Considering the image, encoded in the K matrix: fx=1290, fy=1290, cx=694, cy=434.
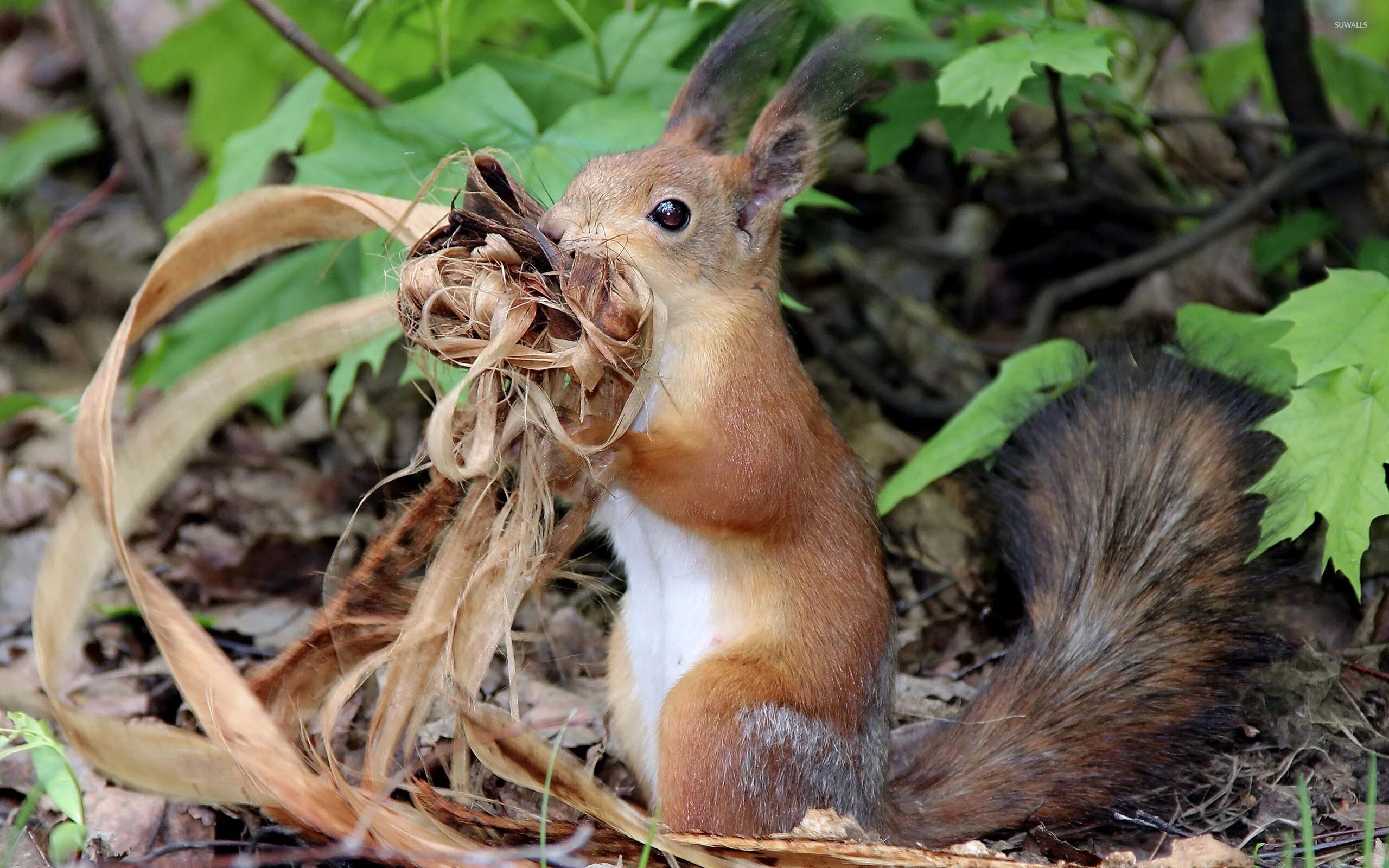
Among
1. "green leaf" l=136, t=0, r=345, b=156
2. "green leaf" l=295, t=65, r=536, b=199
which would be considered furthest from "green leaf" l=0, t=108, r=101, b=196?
"green leaf" l=295, t=65, r=536, b=199

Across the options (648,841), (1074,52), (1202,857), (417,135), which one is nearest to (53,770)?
(648,841)

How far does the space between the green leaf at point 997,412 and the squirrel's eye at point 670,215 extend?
0.89 m

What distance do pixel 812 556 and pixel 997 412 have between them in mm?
837

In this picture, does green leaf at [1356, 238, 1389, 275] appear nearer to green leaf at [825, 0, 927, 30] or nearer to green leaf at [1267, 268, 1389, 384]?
green leaf at [1267, 268, 1389, 384]

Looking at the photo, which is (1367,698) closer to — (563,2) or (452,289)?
(452,289)

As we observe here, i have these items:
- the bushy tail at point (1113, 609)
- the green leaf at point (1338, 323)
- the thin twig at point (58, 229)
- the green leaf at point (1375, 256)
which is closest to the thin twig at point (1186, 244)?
the green leaf at point (1375, 256)

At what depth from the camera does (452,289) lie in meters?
2.37

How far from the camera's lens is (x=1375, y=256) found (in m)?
3.57

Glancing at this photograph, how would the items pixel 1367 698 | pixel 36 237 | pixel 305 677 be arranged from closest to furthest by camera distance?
pixel 305 677
pixel 1367 698
pixel 36 237

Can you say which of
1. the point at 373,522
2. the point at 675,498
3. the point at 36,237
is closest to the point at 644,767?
the point at 675,498

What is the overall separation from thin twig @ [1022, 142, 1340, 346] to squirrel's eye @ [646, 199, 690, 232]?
6.18 ft

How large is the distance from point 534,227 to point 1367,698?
227cm

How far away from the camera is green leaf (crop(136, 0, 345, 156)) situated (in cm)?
450

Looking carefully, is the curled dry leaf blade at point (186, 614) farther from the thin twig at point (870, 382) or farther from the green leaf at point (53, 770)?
the thin twig at point (870, 382)
